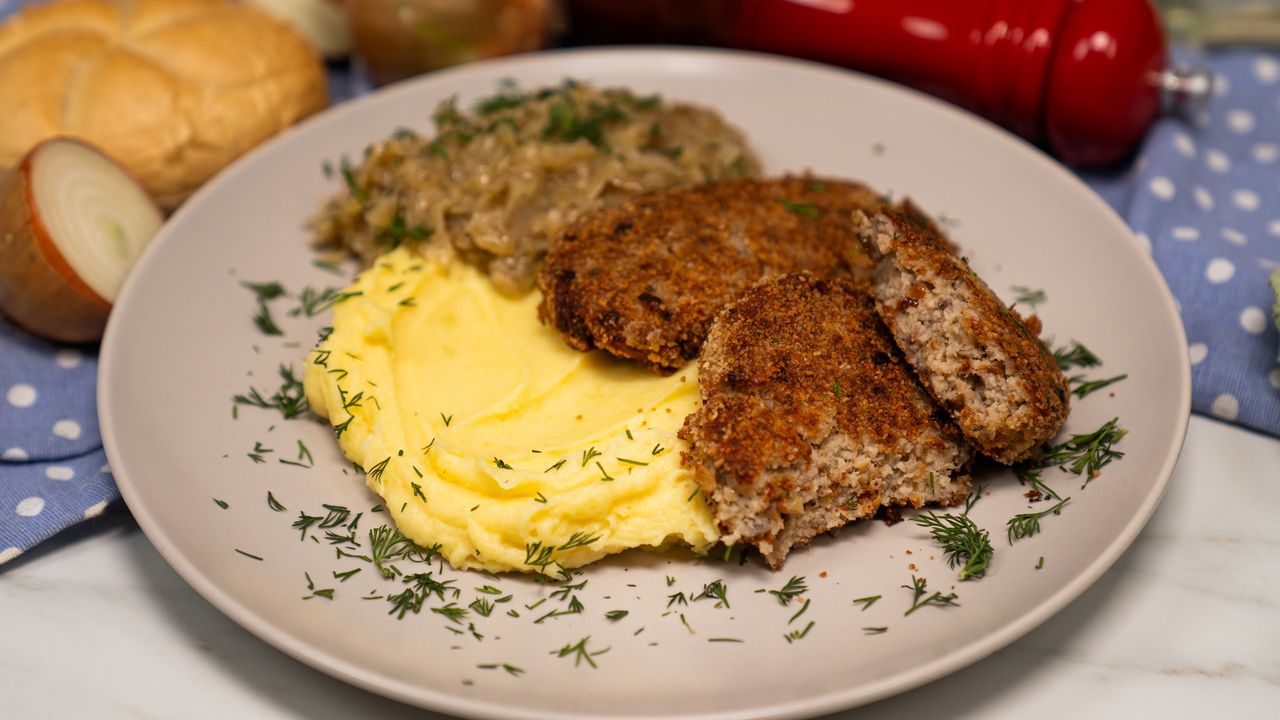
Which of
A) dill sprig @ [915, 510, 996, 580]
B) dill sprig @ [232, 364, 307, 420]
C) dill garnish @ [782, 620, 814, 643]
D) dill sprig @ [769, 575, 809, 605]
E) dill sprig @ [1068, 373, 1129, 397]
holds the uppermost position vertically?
dill sprig @ [1068, 373, 1129, 397]

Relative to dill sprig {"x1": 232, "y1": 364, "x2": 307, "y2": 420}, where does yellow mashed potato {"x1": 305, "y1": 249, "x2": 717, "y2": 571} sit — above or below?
above

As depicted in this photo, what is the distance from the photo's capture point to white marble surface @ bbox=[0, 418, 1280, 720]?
12.3 feet

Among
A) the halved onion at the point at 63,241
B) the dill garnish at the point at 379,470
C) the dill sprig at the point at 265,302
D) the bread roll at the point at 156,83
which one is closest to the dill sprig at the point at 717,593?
the dill garnish at the point at 379,470

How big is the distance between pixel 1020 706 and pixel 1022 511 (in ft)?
2.22

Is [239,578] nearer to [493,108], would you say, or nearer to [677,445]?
[677,445]

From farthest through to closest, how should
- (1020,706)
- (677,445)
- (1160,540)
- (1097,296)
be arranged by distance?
(1097,296) → (1160,540) → (677,445) → (1020,706)

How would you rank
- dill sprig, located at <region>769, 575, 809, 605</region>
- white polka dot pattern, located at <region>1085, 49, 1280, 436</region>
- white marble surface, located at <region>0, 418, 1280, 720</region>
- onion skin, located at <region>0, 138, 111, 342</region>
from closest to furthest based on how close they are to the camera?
dill sprig, located at <region>769, 575, 809, 605</region> < white marble surface, located at <region>0, 418, 1280, 720</region> < onion skin, located at <region>0, 138, 111, 342</region> < white polka dot pattern, located at <region>1085, 49, 1280, 436</region>

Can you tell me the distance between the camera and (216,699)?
3.76m

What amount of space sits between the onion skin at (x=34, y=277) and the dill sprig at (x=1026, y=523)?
13.2ft

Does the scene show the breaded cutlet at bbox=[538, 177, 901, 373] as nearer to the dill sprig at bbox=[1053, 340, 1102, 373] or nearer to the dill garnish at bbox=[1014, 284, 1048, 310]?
the dill garnish at bbox=[1014, 284, 1048, 310]

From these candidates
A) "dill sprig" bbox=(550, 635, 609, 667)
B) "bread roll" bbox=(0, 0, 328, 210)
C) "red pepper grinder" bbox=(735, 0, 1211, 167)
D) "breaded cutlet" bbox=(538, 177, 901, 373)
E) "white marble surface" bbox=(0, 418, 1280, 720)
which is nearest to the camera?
"dill sprig" bbox=(550, 635, 609, 667)

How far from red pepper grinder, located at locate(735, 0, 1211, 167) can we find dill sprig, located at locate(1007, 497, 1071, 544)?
310cm

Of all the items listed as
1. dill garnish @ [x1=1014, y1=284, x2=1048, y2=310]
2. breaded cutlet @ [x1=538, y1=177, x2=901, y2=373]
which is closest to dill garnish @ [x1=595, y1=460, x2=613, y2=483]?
breaded cutlet @ [x1=538, y1=177, x2=901, y2=373]

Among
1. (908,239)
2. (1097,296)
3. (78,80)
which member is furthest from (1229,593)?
(78,80)
